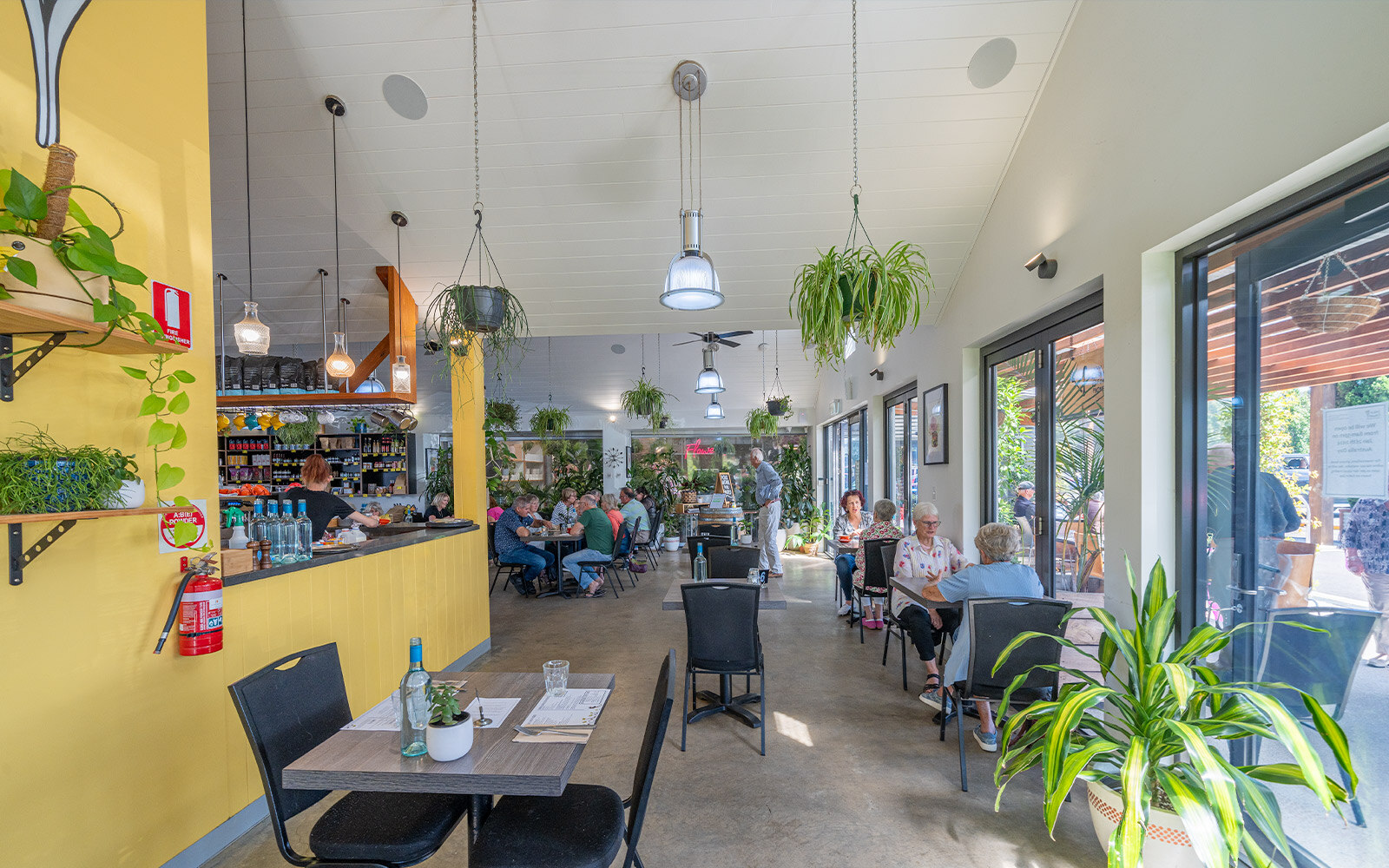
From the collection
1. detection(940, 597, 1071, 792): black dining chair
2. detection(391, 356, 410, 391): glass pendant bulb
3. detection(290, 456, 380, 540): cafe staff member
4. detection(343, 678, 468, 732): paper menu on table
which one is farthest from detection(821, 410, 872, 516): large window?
detection(343, 678, 468, 732): paper menu on table

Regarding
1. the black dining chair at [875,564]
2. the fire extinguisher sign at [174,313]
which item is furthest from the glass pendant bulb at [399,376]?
the black dining chair at [875,564]

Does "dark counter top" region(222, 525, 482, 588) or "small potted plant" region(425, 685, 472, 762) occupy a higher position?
"dark counter top" region(222, 525, 482, 588)

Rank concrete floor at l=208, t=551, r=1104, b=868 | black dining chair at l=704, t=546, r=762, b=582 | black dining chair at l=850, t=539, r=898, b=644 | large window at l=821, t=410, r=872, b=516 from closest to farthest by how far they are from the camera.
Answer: concrete floor at l=208, t=551, r=1104, b=868 → black dining chair at l=704, t=546, r=762, b=582 → black dining chair at l=850, t=539, r=898, b=644 → large window at l=821, t=410, r=872, b=516

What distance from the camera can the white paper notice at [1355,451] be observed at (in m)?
1.79

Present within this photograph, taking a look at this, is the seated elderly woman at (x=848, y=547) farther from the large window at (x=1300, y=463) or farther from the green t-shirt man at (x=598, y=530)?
the large window at (x=1300, y=463)

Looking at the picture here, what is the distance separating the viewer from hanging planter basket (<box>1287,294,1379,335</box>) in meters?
1.86

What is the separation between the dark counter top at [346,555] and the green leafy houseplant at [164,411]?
0.95 feet

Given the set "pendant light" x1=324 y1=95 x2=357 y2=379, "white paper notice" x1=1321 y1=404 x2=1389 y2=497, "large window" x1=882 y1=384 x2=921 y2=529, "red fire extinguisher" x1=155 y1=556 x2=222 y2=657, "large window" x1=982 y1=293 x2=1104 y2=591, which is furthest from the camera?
"large window" x1=882 y1=384 x2=921 y2=529

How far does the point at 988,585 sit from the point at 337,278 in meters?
4.81

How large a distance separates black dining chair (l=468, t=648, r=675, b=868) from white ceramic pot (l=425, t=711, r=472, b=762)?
12.4 inches

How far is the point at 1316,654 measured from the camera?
202 cm

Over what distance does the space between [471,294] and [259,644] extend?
182 cm

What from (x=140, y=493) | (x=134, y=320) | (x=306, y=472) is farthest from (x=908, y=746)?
(x=306, y=472)

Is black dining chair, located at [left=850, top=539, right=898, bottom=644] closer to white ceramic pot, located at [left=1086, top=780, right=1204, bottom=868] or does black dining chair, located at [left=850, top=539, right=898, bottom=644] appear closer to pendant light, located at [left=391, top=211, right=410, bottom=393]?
white ceramic pot, located at [left=1086, top=780, right=1204, bottom=868]
